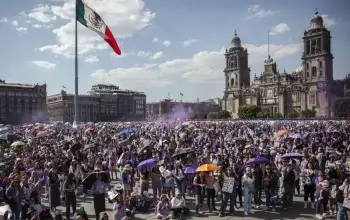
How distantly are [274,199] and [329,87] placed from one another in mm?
85586

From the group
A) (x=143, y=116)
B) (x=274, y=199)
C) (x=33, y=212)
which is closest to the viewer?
(x=33, y=212)

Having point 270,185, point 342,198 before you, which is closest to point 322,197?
point 342,198

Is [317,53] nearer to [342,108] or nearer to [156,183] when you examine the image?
[342,108]

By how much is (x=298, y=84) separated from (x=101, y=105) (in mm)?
72913

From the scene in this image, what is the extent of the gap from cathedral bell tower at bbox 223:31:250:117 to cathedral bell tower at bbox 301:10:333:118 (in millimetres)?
23854

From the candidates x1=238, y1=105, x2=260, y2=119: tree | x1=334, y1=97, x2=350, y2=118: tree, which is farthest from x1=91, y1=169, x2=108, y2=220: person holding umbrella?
x1=238, y1=105, x2=260, y2=119: tree

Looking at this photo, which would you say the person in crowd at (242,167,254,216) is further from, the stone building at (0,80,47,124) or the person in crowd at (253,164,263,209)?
the stone building at (0,80,47,124)

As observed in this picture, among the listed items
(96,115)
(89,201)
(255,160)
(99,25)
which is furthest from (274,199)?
(96,115)

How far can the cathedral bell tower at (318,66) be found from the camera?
88250mm

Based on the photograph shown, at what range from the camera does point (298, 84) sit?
96.6m

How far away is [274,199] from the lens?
11.5 m

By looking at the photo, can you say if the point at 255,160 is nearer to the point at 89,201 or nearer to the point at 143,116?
the point at 89,201

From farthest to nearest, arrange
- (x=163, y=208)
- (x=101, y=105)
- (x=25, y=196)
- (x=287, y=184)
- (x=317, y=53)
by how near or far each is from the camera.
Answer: (x=101, y=105) → (x=317, y=53) → (x=287, y=184) → (x=25, y=196) → (x=163, y=208)

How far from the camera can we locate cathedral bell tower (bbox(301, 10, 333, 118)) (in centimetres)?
8825
